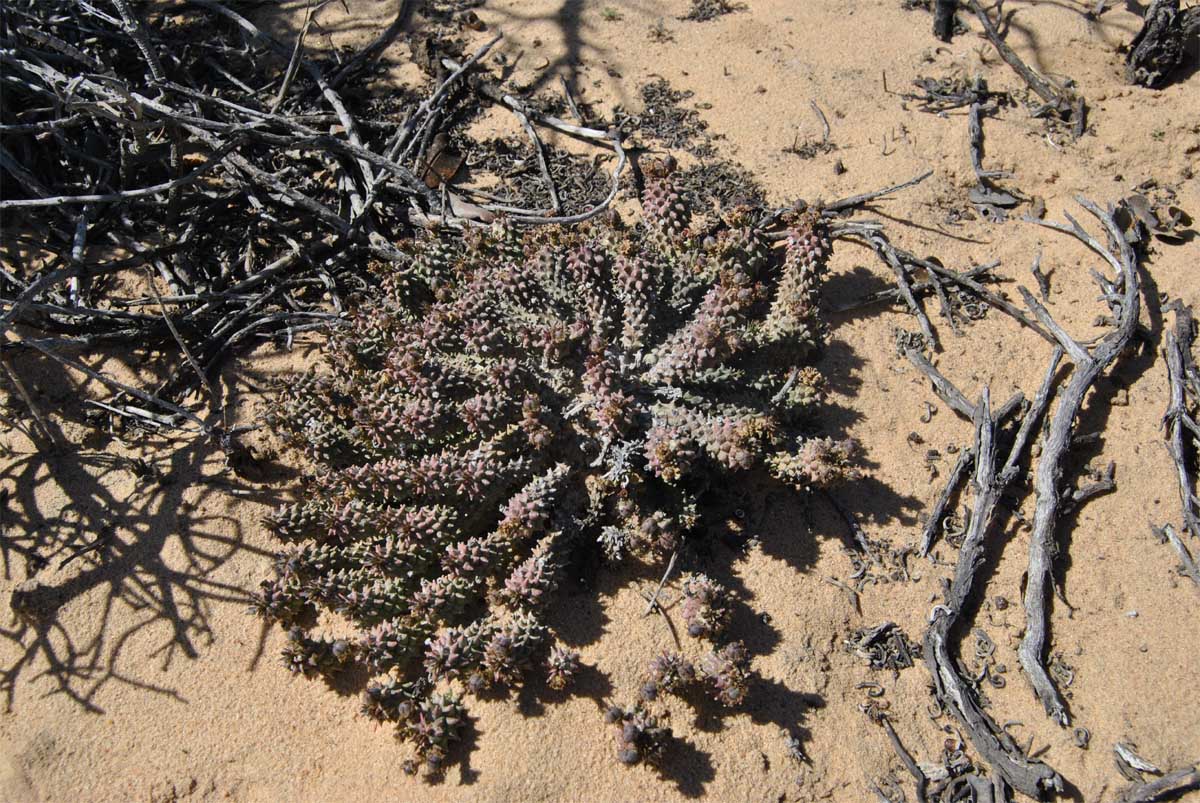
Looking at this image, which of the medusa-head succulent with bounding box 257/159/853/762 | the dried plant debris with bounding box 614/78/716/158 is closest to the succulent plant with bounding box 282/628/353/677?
the medusa-head succulent with bounding box 257/159/853/762

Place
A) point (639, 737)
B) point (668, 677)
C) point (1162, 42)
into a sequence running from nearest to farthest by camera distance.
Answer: point (639, 737), point (668, 677), point (1162, 42)

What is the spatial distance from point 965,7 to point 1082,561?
3280 mm

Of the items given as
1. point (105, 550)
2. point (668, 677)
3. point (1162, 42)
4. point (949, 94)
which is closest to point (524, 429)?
point (668, 677)

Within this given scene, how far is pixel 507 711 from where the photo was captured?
263cm

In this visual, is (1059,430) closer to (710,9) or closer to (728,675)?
(728,675)

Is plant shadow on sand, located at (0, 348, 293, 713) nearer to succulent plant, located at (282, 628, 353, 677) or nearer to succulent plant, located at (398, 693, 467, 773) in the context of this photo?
succulent plant, located at (282, 628, 353, 677)

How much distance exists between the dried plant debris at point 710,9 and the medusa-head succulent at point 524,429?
79.8 inches

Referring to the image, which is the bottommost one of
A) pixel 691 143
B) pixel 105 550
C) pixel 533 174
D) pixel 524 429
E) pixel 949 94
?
pixel 105 550

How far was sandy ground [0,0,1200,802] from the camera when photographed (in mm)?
2537

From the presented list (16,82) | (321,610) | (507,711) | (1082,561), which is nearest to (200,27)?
(16,82)

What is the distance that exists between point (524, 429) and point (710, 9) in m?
3.17

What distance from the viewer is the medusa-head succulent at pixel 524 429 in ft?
8.74

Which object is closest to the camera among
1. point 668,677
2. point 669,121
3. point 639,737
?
point 639,737

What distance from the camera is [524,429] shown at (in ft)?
9.25
